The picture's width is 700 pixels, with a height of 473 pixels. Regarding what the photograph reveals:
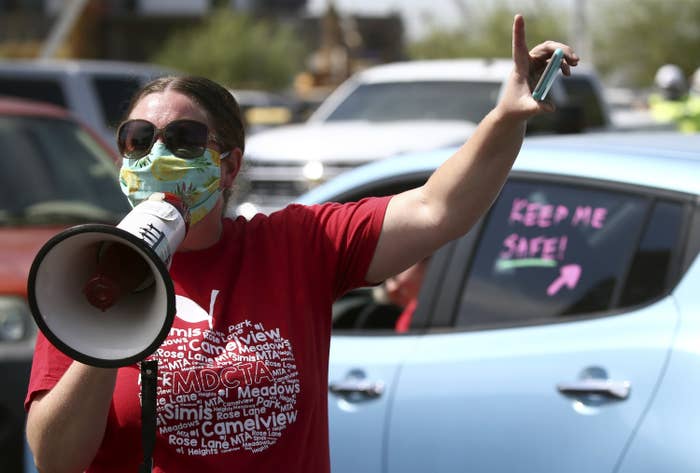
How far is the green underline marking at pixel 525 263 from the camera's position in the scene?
3.49 metres

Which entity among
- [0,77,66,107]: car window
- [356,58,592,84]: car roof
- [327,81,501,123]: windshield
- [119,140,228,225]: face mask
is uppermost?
[119,140,228,225]: face mask

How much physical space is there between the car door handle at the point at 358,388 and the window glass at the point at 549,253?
11.5 inches

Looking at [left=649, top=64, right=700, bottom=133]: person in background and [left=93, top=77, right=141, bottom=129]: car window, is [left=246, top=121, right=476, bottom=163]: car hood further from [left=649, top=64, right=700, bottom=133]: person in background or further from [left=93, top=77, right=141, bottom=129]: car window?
[left=93, top=77, right=141, bottom=129]: car window

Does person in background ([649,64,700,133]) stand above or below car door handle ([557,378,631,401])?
below

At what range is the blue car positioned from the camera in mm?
2918

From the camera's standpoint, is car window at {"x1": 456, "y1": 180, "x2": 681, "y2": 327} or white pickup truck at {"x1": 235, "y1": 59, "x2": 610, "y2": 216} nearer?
car window at {"x1": 456, "y1": 180, "x2": 681, "y2": 327}

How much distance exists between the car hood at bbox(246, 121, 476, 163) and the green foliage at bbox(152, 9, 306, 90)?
156ft

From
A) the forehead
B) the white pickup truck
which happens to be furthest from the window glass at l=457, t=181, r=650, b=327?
the white pickup truck

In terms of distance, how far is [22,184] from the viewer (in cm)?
602

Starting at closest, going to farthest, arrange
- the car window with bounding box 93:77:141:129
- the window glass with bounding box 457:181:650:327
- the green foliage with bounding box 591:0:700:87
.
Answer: the window glass with bounding box 457:181:650:327, the car window with bounding box 93:77:141:129, the green foliage with bounding box 591:0:700:87

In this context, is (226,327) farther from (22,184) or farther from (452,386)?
(22,184)

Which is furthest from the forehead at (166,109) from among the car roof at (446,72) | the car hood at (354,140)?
the car roof at (446,72)

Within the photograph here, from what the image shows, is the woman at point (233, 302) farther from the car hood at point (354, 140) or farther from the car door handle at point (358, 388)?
the car hood at point (354, 140)

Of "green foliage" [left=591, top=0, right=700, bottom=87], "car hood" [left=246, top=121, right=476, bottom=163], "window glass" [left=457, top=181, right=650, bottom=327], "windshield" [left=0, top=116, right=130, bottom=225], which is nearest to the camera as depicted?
"window glass" [left=457, top=181, right=650, bottom=327]
